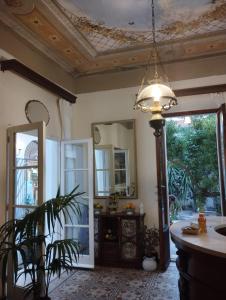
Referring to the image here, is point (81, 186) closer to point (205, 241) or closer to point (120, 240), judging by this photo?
point (120, 240)

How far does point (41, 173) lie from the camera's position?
2979 mm

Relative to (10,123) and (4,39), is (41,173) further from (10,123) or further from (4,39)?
(4,39)

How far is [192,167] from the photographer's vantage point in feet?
25.7

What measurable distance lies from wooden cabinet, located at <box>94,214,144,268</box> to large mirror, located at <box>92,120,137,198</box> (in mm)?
453

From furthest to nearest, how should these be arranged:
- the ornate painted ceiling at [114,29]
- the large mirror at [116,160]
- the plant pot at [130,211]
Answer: the large mirror at [116,160] < the plant pot at [130,211] < the ornate painted ceiling at [114,29]

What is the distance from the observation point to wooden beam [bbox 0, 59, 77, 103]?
11.2 feet

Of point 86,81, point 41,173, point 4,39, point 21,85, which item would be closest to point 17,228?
point 41,173

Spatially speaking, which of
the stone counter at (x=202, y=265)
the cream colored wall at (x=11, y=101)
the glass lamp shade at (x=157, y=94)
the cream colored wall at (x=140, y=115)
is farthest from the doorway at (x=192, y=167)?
the stone counter at (x=202, y=265)

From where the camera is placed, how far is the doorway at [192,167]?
25.1ft

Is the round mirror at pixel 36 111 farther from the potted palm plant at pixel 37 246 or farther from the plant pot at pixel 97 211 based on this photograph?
the plant pot at pixel 97 211

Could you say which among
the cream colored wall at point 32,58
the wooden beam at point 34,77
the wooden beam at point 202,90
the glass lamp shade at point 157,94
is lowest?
the glass lamp shade at point 157,94

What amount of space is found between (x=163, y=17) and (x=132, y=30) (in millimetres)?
499

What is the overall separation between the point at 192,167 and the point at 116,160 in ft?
12.6

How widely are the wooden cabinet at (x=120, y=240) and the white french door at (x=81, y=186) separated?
0.78 ft
